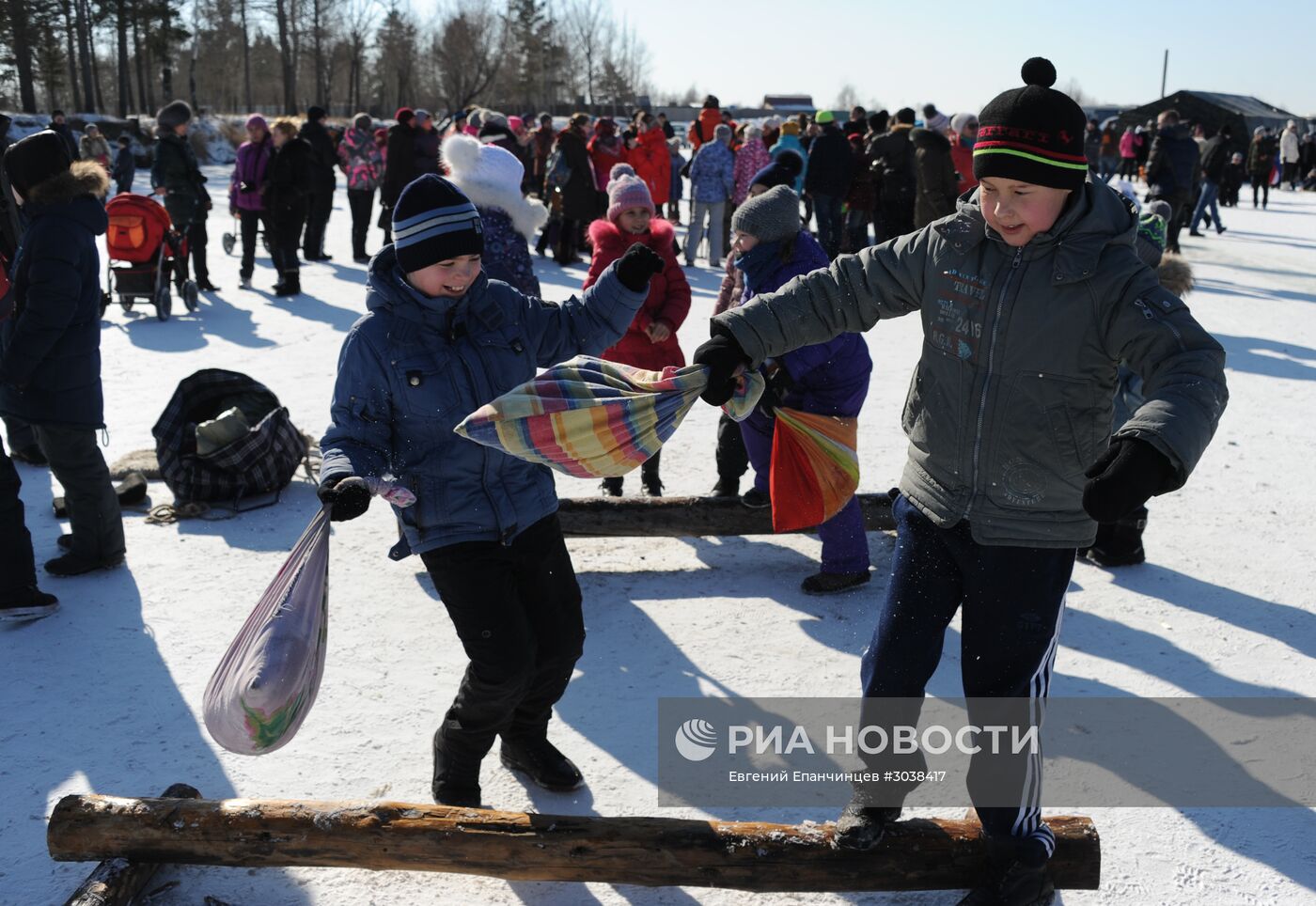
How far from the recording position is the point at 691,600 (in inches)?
183

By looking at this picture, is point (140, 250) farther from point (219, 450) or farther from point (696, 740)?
point (696, 740)

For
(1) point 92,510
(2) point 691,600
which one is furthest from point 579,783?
(1) point 92,510

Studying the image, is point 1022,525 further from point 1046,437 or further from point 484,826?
point 484,826

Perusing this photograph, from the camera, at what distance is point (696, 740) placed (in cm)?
361

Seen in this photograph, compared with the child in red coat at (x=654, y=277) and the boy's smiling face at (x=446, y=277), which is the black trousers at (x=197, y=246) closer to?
the child in red coat at (x=654, y=277)

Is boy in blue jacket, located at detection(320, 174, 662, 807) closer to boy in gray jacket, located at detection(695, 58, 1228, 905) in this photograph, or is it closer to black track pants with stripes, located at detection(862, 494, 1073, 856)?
boy in gray jacket, located at detection(695, 58, 1228, 905)

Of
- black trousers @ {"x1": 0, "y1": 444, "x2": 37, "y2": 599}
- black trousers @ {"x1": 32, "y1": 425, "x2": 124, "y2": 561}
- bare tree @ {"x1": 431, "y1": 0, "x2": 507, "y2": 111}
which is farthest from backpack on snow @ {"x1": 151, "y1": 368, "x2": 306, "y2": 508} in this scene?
bare tree @ {"x1": 431, "y1": 0, "x2": 507, "y2": 111}

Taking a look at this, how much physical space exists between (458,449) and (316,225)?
1181 cm

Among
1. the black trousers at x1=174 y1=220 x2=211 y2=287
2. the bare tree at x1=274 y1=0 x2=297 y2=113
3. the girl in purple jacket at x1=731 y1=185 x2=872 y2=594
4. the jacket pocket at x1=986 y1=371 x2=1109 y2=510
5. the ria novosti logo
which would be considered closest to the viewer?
the jacket pocket at x1=986 y1=371 x2=1109 y2=510

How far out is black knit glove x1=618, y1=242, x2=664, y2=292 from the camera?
9.99 ft

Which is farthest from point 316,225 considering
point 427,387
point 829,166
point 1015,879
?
point 1015,879

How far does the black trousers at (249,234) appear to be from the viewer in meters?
11.7

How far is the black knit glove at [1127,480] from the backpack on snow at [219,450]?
183 inches

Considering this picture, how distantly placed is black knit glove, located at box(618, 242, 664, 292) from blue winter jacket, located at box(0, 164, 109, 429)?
8.70ft
